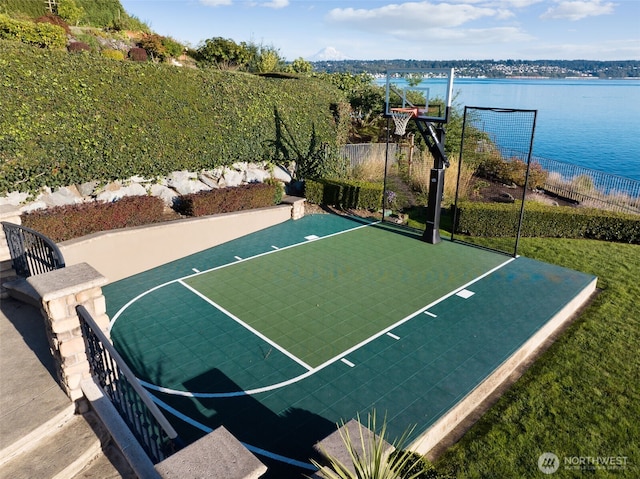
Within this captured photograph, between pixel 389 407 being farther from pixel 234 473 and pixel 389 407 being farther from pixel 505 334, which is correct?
pixel 234 473

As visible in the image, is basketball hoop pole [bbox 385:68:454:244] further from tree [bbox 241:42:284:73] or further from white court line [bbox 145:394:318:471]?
tree [bbox 241:42:284:73]

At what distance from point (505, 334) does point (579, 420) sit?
8.80 feet

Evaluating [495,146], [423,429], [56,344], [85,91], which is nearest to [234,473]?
[56,344]

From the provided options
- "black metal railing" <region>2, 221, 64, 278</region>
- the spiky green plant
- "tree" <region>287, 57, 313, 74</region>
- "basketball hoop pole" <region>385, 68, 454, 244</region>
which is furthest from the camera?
"tree" <region>287, 57, 313, 74</region>

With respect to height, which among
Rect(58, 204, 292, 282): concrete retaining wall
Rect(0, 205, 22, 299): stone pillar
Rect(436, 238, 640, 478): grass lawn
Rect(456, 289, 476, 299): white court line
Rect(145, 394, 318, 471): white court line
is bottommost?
Rect(436, 238, 640, 478): grass lawn

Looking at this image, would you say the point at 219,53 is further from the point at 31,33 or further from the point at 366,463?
the point at 366,463

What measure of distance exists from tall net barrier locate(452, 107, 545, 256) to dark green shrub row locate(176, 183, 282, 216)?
7.50 metres

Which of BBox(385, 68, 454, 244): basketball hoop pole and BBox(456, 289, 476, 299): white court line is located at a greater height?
BBox(385, 68, 454, 244): basketball hoop pole

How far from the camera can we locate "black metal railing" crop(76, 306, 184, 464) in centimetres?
479

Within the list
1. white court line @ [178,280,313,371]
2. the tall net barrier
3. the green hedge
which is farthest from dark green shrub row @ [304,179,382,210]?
white court line @ [178,280,313,371]

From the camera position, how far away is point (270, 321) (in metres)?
11.0

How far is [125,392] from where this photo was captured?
18.9 feet

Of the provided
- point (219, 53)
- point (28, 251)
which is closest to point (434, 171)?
point (28, 251)

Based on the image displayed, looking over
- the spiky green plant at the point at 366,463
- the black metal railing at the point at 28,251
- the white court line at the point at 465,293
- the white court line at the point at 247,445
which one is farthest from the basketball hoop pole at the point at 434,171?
the spiky green plant at the point at 366,463
